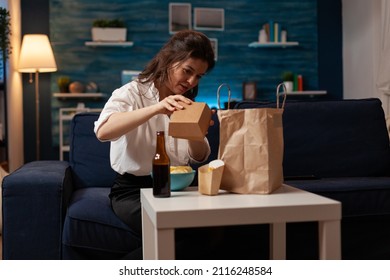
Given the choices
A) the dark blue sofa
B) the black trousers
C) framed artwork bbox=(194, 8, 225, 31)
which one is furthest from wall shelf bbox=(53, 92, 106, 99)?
the black trousers

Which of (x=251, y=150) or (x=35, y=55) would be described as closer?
(x=251, y=150)

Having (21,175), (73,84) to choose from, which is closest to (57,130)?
(73,84)

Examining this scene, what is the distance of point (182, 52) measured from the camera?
1989mm

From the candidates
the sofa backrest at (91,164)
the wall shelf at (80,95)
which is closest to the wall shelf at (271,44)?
the wall shelf at (80,95)

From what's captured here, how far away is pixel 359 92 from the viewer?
19.3 ft

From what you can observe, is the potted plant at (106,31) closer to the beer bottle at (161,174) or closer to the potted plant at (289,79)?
the potted plant at (289,79)

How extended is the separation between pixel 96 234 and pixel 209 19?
4.28m

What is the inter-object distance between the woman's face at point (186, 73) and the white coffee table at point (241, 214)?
0.62 metres

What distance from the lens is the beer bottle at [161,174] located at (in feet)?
5.03

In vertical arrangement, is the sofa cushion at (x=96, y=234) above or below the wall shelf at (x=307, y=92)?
below

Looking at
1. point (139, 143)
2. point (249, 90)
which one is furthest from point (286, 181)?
point (249, 90)

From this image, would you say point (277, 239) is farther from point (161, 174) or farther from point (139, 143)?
point (139, 143)
